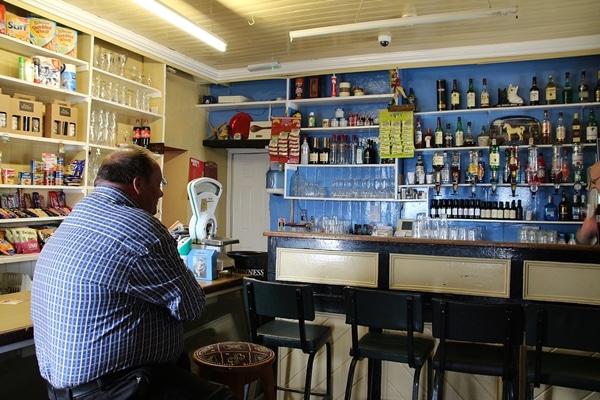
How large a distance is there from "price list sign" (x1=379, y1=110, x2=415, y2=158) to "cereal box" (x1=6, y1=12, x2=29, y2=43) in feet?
11.2

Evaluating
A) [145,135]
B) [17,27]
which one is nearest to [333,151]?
[145,135]

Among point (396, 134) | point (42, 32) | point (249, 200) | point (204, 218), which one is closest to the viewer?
point (204, 218)

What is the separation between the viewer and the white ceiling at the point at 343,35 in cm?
404

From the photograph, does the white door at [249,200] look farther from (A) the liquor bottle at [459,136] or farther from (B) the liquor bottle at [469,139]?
(B) the liquor bottle at [469,139]

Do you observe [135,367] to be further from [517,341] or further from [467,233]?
[467,233]

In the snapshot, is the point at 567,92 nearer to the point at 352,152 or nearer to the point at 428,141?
the point at 428,141

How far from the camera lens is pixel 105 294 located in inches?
62.4

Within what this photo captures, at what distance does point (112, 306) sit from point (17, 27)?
129 inches

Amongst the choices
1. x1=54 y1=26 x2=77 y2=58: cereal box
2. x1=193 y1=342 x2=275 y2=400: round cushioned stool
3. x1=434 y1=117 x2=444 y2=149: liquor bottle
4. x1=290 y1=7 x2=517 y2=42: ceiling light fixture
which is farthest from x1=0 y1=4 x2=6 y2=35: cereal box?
x1=434 y1=117 x2=444 y2=149: liquor bottle

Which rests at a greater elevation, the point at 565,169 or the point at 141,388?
the point at 565,169

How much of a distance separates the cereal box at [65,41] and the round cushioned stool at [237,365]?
10.5 feet

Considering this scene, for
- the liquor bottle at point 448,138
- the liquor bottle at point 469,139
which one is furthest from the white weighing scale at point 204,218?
the liquor bottle at point 469,139

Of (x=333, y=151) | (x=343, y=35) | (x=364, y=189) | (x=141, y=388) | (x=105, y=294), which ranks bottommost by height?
(x=141, y=388)

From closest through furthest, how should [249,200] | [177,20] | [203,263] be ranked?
[203,263] < [177,20] < [249,200]
